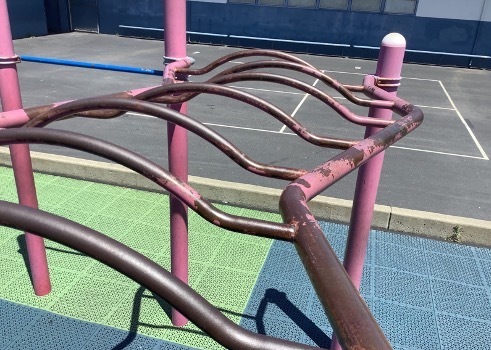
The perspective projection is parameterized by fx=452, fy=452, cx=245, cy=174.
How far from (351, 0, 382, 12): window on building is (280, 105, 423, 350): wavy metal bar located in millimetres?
16795

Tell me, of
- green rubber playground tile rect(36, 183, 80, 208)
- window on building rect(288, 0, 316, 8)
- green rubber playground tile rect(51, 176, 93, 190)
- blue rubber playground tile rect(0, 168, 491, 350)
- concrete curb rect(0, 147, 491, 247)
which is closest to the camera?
blue rubber playground tile rect(0, 168, 491, 350)

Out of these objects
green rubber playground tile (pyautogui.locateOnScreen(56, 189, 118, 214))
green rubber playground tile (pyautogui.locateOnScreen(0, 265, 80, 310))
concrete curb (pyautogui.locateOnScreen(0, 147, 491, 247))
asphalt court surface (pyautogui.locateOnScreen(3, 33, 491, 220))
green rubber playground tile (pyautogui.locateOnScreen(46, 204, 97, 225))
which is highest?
concrete curb (pyautogui.locateOnScreen(0, 147, 491, 247))

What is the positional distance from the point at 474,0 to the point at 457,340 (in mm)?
15898

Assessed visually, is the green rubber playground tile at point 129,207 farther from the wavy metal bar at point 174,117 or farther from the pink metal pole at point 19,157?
the wavy metal bar at point 174,117

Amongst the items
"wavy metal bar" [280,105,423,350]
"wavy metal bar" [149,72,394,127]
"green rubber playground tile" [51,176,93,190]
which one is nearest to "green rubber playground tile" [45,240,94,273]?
"green rubber playground tile" [51,176,93,190]

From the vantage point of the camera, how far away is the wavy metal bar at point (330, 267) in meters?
0.68

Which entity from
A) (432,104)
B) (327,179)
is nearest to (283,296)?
(327,179)

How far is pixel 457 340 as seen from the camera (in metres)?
3.03

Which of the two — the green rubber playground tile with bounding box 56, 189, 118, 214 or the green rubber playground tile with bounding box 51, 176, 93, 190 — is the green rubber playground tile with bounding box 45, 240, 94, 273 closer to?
the green rubber playground tile with bounding box 56, 189, 118, 214

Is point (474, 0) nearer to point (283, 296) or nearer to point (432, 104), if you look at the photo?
point (432, 104)

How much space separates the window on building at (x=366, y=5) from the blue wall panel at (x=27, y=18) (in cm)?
1278

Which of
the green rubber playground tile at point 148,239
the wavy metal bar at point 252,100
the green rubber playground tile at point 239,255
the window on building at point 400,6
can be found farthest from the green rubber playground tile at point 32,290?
the window on building at point 400,6

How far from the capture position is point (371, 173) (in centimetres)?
223

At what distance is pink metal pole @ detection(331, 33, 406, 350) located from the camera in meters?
2.16
